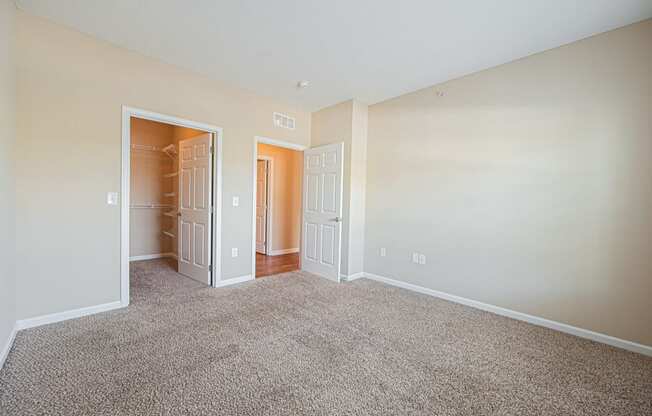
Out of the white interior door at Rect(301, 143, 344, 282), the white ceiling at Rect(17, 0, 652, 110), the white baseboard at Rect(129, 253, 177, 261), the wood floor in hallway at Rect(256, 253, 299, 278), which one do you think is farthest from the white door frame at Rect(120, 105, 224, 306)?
the white baseboard at Rect(129, 253, 177, 261)

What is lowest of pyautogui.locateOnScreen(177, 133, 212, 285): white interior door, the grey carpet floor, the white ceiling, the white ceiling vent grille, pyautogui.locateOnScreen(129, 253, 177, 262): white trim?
the grey carpet floor

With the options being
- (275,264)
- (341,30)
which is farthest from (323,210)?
(341,30)

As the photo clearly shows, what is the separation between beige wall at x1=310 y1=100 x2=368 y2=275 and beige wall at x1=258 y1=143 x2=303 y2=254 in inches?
71.5

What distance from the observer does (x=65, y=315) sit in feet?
8.80

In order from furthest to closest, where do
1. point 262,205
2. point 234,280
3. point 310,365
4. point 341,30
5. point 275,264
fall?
point 262,205 → point 275,264 → point 234,280 → point 341,30 → point 310,365

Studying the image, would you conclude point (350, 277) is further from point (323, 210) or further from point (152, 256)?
point (152, 256)

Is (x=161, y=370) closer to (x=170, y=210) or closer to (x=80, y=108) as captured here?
(x=80, y=108)

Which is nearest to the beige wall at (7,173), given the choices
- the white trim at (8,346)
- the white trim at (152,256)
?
the white trim at (8,346)

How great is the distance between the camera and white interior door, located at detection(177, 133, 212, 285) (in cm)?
383

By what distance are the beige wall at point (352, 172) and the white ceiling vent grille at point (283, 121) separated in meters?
0.62

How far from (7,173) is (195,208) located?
1.99 metres

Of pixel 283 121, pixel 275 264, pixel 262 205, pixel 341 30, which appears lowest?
pixel 275 264

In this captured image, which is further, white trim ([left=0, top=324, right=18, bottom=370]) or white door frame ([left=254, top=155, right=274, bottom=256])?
white door frame ([left=254, top=155, right=274, bottom=256])

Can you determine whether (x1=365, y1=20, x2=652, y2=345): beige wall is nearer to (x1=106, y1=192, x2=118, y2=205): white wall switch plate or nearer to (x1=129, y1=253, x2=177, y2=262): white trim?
(x1=106, y1=192, x2=118, y2=205): white wall switch plate
